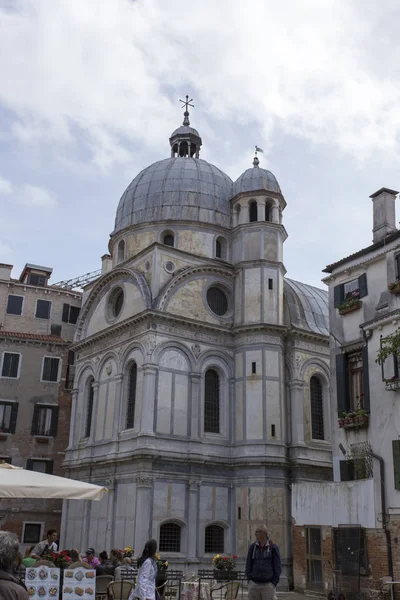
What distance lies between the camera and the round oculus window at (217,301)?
3616cm

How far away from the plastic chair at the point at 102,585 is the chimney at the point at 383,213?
15.8 m

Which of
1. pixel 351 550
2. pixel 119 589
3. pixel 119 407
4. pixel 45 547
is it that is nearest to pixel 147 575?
pixel 119 589

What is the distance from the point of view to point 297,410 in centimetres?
3491

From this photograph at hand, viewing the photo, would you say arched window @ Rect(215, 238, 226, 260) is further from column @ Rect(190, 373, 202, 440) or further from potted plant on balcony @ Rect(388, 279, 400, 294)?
potted plant on balcony @ Rect(388, 279, 400, 294)

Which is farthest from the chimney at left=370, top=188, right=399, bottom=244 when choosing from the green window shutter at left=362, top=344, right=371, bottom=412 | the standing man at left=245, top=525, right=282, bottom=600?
the standing man at left=245, top=525, right=282, bottom=600

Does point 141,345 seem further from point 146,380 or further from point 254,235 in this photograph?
point 254,235

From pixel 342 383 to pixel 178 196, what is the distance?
18.7m

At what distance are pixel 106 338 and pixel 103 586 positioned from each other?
21.7 meters

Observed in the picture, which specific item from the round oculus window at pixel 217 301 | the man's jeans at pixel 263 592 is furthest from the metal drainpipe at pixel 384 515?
the round oculus window at pixel 217 301

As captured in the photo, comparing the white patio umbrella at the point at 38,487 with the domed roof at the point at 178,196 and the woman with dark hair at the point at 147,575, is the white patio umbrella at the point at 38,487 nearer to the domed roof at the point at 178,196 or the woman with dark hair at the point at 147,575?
the woman with dark hair at the point at 147,575

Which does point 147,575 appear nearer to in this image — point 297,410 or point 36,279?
point 297,410

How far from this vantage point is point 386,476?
820 inches

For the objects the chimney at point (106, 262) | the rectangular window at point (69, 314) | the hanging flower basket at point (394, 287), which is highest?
the chimney at point (106, 262)

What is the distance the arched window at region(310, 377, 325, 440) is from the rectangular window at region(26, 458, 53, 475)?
51.7 ft
